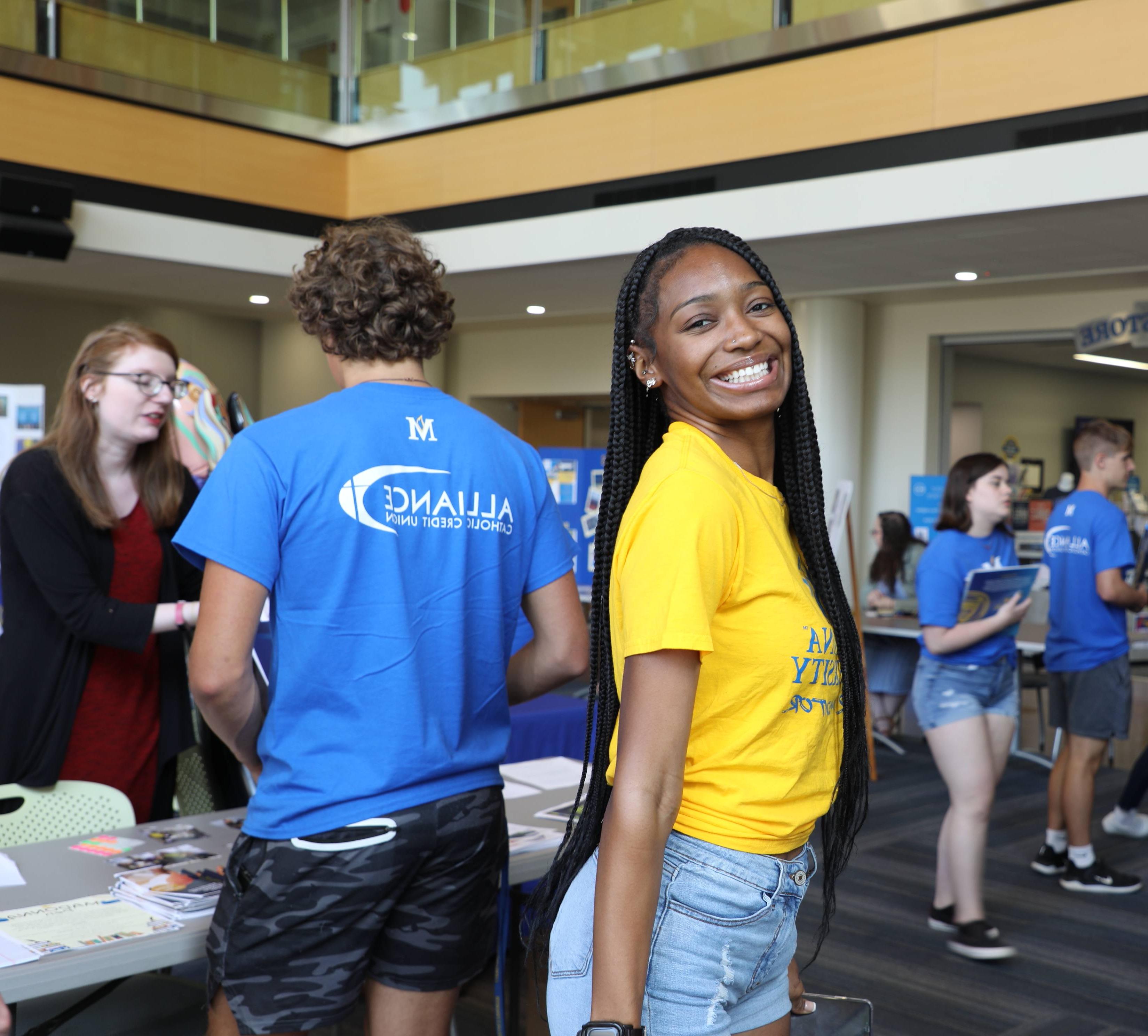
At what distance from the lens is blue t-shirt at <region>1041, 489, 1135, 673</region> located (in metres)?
4.43

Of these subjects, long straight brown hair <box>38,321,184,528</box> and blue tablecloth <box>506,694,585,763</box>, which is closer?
long straight brown hair <box>38,321,184,528</box>

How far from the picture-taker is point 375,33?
9.41 meters

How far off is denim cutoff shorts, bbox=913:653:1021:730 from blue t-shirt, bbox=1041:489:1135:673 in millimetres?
923

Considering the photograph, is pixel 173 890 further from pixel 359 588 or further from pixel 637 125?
pixel 637 125

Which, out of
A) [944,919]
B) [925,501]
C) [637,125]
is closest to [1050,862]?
[944,919]

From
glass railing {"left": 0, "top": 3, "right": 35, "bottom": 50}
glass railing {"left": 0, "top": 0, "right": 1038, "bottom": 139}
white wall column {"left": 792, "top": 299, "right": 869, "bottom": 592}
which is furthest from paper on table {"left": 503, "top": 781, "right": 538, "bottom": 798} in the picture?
white wall column {"left": 792, "top": 299, "right": 869, "bottom": 592}

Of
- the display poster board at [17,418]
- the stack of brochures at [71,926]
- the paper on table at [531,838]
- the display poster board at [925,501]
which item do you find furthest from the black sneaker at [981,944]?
the display poster board at [925,501]

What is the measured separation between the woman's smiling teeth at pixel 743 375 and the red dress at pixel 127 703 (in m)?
1.64

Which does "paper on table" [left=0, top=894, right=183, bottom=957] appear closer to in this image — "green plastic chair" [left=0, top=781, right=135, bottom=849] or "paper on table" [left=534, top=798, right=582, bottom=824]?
"green plastic chair" [left=0, top=781, right=135, bottom=849]

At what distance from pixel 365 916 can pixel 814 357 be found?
28.5 feet

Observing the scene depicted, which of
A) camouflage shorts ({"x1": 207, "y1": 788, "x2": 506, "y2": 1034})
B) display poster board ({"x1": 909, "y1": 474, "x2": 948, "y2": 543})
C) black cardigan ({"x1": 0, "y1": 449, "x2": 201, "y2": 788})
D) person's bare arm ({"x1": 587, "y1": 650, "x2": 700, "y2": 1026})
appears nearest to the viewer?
person's bare arm ({"x1": 587, "y1": 650, "x2": 700, "y2": 1026})

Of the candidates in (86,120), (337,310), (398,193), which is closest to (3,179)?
(86,120)

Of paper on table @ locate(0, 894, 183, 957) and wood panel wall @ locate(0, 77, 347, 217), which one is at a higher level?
wood panel wall @ locate(0, 77, 347, 217)

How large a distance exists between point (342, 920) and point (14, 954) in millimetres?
500
